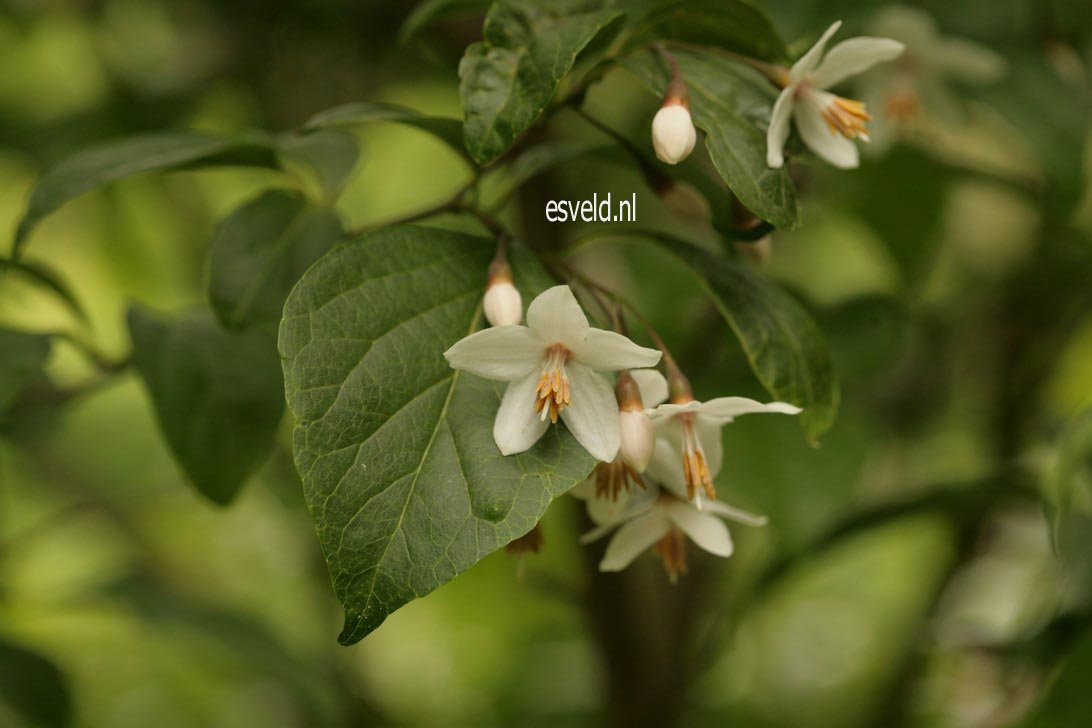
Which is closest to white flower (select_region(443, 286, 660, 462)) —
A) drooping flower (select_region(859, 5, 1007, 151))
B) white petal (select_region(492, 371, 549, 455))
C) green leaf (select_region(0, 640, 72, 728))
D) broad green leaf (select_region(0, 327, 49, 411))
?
white petal (select_region(492, 371, 549, 455))

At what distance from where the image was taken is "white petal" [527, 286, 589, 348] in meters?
0.59

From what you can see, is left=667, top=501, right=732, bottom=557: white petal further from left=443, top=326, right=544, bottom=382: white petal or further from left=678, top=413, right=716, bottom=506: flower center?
left=443, top=326, right=544, bottom=382: white petal

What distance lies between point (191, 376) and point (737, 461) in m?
0.50

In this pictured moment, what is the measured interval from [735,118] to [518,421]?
0.80 ft

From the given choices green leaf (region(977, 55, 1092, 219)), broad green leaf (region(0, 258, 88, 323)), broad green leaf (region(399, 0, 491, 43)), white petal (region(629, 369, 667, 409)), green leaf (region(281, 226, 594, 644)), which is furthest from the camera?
green leaf (region(977, 55, 1092, 219))

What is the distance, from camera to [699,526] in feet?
2.33

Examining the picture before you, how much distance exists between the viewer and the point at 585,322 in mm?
587

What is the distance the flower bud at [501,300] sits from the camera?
2.04ft

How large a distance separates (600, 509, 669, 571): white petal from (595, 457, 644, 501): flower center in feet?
0.16

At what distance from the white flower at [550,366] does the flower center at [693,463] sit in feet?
0.17

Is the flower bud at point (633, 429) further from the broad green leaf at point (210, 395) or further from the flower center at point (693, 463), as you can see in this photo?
the broad green leaf at point (210, 395)

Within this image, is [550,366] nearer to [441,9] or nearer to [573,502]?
[441,9]

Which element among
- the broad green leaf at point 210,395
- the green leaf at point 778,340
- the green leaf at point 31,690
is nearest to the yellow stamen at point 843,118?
the green leaf at point 778,340

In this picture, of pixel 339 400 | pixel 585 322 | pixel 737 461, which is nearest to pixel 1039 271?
pixel 737 461
